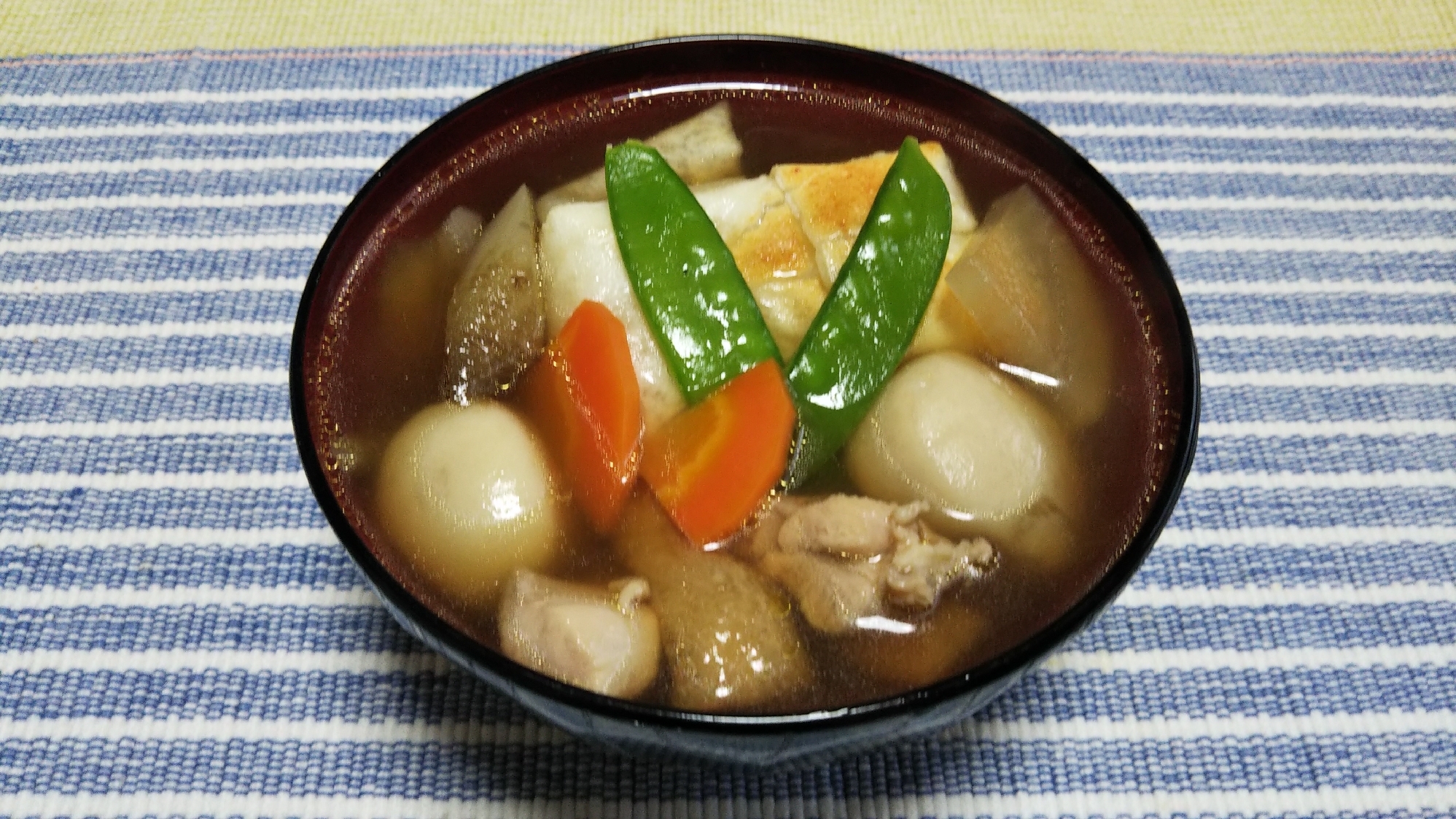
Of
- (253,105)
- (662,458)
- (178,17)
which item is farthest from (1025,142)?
(178,17)

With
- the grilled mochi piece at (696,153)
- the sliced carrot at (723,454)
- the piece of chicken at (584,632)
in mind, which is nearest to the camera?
the piece of chicken at (584,632)

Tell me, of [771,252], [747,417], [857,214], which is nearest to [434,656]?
[747,417]

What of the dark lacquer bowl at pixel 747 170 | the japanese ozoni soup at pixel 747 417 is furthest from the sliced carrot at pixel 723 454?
the dark lacquer bowl at pixel 747 170

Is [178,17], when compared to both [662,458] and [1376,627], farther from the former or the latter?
[1376,627]

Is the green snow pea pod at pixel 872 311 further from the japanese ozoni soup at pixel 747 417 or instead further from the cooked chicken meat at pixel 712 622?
the cooked chicken meat at pixel 712 622

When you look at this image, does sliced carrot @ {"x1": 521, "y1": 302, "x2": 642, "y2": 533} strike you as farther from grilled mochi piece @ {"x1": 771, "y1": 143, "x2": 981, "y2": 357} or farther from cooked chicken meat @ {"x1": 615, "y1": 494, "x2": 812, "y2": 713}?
grilled mochi piece @ {"x1": 771, "y1": 143, "x2": 981, "y2": 357}

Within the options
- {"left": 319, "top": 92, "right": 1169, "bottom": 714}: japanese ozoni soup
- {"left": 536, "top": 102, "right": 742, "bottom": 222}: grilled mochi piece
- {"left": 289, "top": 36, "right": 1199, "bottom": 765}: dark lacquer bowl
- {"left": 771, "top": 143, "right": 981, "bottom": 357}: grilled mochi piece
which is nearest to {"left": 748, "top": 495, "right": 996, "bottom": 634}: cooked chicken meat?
{"left": 319, "top": 92, "right": 1169, "bottom": 714}: japanese ozoni soup
